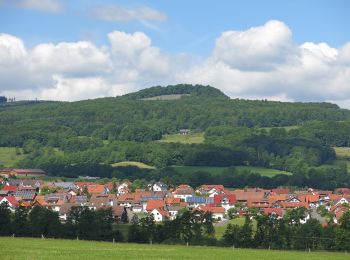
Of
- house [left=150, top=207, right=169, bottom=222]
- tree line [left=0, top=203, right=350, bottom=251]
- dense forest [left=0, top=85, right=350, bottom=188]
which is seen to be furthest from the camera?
dense forest [left=0, top=85, right=350, bottom=188]

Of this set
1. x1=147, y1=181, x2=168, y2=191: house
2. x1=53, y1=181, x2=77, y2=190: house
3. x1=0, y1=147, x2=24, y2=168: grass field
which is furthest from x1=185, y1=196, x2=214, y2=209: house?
x1=0, y1=147, x2=24, y2=168: grass field

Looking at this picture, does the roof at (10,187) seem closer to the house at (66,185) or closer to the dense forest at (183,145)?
the house at (66,185)

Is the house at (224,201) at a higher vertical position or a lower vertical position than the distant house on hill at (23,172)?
lower

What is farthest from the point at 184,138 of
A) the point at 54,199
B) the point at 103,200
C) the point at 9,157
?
the point at 54,199

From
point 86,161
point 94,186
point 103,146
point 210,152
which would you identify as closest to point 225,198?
point 94,186

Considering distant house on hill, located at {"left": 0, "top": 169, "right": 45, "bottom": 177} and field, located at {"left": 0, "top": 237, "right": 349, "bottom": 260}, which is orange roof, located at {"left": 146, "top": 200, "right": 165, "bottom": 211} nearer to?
distant house on hill, located at {"left": 0, "top": 169, "right": 45, "bottom": 177}

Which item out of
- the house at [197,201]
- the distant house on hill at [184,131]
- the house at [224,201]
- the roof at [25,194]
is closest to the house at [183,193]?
the house at [197,201]

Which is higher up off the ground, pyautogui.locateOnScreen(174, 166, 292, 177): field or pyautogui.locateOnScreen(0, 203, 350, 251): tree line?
pyautogui.locateOnScreen(174, 166, 292, 177): field

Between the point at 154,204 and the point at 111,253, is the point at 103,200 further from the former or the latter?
the point at 111,253
